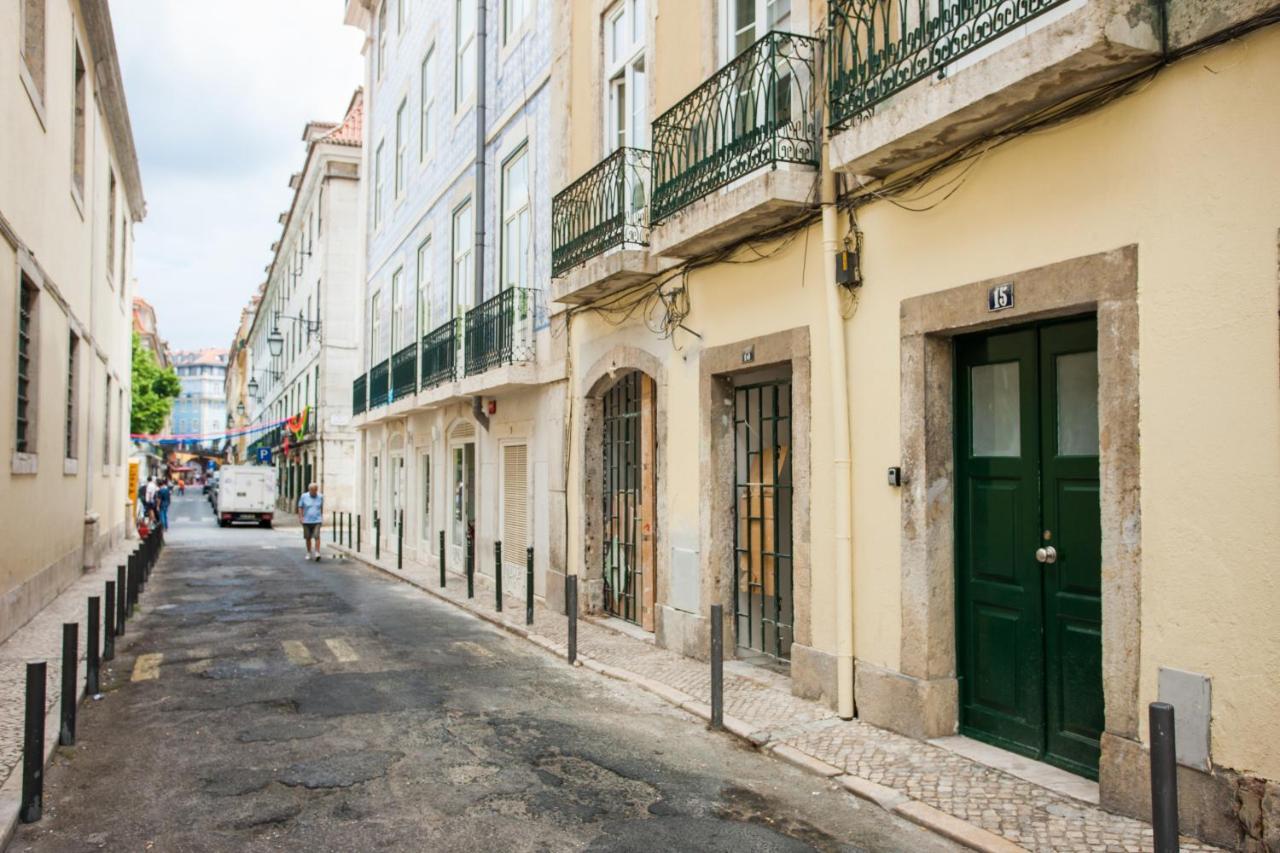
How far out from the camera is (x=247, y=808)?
4965 mm

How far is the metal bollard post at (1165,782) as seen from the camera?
342cm

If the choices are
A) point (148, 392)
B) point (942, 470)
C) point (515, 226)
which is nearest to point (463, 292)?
point (515, 226)

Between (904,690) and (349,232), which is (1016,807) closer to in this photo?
(904,690)

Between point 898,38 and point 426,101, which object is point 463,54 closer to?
point 426,101

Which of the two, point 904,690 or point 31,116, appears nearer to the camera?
point 904,690

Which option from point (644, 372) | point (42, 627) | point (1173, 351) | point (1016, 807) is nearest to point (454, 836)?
point (1016, 807)

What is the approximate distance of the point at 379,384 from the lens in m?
22.1

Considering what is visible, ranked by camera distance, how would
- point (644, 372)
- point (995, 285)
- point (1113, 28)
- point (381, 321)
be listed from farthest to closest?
point (381, 321) < point (644, 372) < point (995, 285) < point (1113, 28)

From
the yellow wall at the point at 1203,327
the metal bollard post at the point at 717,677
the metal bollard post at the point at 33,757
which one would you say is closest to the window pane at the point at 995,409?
the yellow wall at the point at 1203,327

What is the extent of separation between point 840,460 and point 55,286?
10.6m

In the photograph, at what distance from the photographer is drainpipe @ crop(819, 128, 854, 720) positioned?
6.80 metres

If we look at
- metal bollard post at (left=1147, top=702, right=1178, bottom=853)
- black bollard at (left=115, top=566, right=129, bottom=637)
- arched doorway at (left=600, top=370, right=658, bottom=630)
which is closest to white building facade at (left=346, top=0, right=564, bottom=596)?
arched doorway at (left=600, top=370, right=658, bottom=630)

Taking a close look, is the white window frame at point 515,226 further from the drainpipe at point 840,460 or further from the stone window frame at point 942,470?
the stone window frame at point 942,470

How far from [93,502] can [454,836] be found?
1615cm
